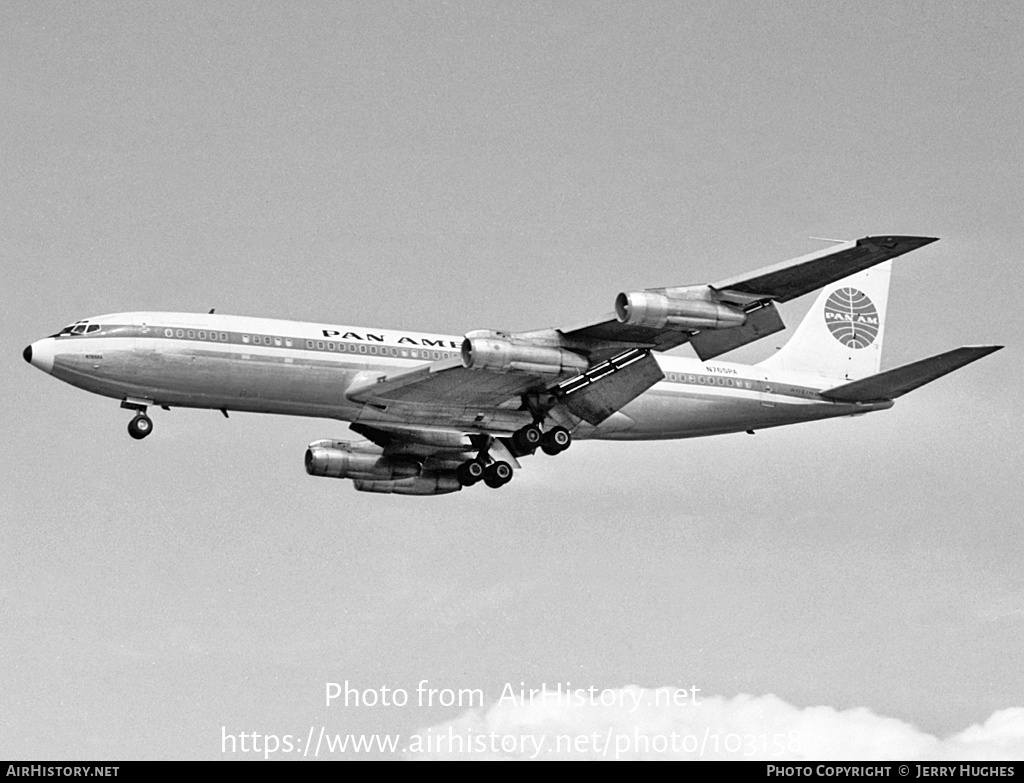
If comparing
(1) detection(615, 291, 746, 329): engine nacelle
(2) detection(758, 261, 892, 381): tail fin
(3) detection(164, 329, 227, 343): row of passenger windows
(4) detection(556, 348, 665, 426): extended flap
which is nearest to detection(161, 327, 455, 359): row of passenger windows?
(3) detection(164, 329, 227, 343): row of passenger windows

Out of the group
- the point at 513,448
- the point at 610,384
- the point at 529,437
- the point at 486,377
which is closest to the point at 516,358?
the point at 486,377

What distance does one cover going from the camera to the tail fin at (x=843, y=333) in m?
58.0

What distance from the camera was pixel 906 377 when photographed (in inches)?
2031

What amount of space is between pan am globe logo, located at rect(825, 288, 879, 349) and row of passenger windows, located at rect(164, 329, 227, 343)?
23156mm

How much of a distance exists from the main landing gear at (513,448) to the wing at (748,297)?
4244mm

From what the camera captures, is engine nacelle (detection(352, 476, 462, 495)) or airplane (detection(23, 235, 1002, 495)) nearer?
airplane (detection(23, 235, 1002, 495))

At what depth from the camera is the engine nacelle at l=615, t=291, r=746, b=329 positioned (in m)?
44.5

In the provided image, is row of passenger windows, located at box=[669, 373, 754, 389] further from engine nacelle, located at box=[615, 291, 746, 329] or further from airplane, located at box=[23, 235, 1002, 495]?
engine nacelle, located at box=[615, 291, 746, 329]

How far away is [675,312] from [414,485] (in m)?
15.2

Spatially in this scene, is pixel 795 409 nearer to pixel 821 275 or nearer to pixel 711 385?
pixel 711 385

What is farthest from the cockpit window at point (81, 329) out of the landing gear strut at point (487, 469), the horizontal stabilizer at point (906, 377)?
the horizontal stabilizer at point (906, 377)

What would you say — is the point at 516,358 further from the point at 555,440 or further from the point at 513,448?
the point at 513,448
